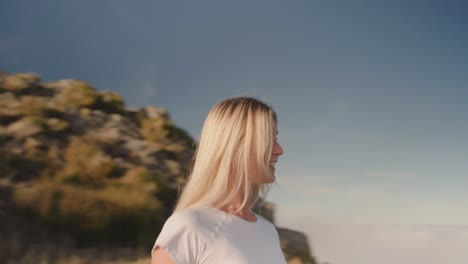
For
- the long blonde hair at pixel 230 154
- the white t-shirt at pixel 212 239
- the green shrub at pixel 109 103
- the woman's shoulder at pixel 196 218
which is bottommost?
the green shrub at pixel 109 103

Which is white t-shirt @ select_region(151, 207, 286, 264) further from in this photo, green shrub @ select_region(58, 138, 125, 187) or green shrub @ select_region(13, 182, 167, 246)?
green shrub @ select_region(58, 138, 125, 187)

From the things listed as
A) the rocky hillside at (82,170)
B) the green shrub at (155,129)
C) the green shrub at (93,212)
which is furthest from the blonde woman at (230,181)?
the green shrub at (155,129)

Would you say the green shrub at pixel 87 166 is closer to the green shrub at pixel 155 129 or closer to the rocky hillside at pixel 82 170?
the rocky hillside at pixel 82 170

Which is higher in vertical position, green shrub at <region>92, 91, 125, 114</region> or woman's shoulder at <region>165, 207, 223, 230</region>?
woman's shoulder at <region>165, 207, 223, 230</region>

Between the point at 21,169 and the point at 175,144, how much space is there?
247 cm

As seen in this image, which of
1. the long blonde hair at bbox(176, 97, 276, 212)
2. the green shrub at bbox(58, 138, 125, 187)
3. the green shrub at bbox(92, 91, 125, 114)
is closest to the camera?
the long blonde hair at bbox(176, 97, 276, 212)

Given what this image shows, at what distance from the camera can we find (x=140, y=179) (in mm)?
5609

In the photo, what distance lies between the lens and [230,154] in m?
1.26

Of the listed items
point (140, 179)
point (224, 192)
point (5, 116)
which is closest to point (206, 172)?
point (224, 192)

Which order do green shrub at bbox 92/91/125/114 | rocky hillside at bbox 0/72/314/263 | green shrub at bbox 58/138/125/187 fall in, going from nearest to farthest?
1. rocky hillside at bbox 0/72/314/263
2. green shrub at bbox 58/138/125/187
3. green shrub at bbox 92/91/125/114

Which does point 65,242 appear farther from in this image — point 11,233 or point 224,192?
point 224,192

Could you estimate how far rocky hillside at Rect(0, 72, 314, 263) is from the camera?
4.50 m

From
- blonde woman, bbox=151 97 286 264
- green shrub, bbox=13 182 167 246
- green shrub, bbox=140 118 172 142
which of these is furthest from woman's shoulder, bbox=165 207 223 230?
green shrub, bbox=140 118 172 142

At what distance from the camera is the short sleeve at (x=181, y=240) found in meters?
1.12
